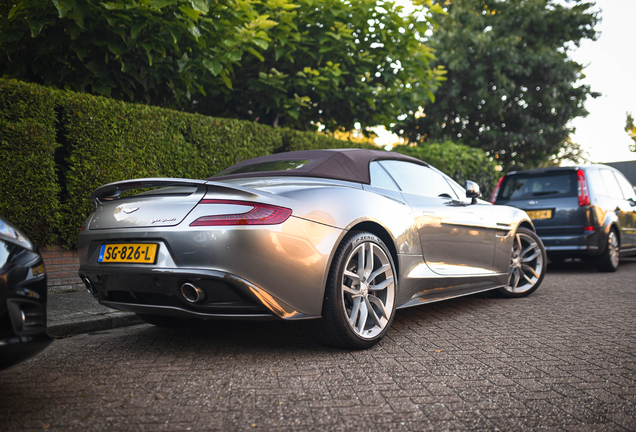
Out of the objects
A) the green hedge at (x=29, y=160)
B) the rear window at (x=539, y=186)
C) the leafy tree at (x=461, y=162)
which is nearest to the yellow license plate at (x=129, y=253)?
the green hedge at (x=29, y=160)

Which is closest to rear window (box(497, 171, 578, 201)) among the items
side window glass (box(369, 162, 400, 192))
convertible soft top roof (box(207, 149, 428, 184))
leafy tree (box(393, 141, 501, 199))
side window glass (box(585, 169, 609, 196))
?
side window glass (box(585, 169, 609, 196))

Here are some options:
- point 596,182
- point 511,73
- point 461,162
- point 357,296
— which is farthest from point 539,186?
point 511,73

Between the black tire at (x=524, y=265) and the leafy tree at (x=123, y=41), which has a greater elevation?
the leafy tree at (x=123, y=41)

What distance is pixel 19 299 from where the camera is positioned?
87.1 inches

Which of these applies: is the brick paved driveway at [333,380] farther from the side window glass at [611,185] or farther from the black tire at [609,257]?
the side window glass at [611,185]

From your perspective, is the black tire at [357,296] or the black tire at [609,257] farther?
the black tire at [609,257]

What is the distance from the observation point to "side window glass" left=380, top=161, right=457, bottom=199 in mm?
4285

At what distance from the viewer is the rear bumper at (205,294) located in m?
2.87

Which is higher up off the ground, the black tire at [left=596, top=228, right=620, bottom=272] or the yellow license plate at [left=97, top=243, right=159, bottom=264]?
the yellow license plate at [left=97, top=243, right=159, bottom=264]

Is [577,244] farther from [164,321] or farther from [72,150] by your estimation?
[72,150]

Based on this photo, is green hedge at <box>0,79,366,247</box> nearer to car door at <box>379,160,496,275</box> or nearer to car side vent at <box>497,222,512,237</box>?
car door at <box>379,160,496,275</box>

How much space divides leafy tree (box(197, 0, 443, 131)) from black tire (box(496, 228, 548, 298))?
4664 millimetres

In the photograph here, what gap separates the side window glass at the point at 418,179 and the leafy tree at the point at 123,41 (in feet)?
10.1

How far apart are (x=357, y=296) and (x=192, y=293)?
112cm
